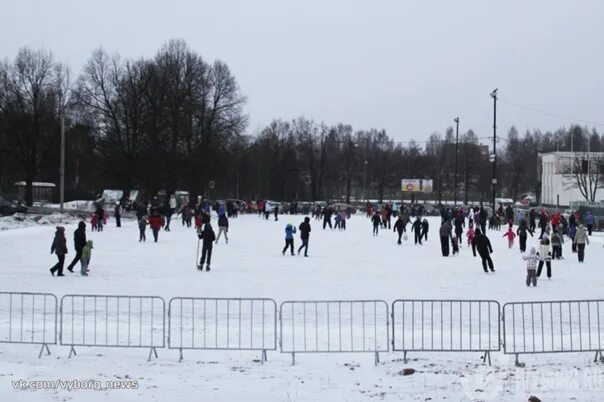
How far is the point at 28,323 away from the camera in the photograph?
42.2ft

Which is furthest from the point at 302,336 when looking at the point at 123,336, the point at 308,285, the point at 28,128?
the point at 28,128

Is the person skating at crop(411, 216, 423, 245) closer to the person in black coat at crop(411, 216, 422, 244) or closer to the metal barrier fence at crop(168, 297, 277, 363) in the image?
the person in black coat at crop(411, 216, 422, 244)

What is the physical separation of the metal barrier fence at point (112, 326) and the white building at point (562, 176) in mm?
76094

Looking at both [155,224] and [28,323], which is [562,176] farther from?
[28,323]

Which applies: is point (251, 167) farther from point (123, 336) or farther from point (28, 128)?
point (123, 336)

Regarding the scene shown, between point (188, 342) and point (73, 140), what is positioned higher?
point (73, 140)

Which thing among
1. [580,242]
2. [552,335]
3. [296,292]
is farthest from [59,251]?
[580,242]

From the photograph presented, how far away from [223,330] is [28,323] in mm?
3170

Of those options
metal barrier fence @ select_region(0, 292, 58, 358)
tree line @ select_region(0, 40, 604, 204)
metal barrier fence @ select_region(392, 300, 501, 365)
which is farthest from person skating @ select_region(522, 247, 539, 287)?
tree line @ select_region(0, 40, 604, 204)

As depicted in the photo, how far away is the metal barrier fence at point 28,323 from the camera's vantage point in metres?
11.5

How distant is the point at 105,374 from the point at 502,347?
5.19 meters

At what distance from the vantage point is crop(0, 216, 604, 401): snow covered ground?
8.84 metres

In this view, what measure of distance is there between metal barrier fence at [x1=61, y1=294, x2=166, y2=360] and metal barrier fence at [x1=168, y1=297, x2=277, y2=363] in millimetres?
272

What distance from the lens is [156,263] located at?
24.2m
